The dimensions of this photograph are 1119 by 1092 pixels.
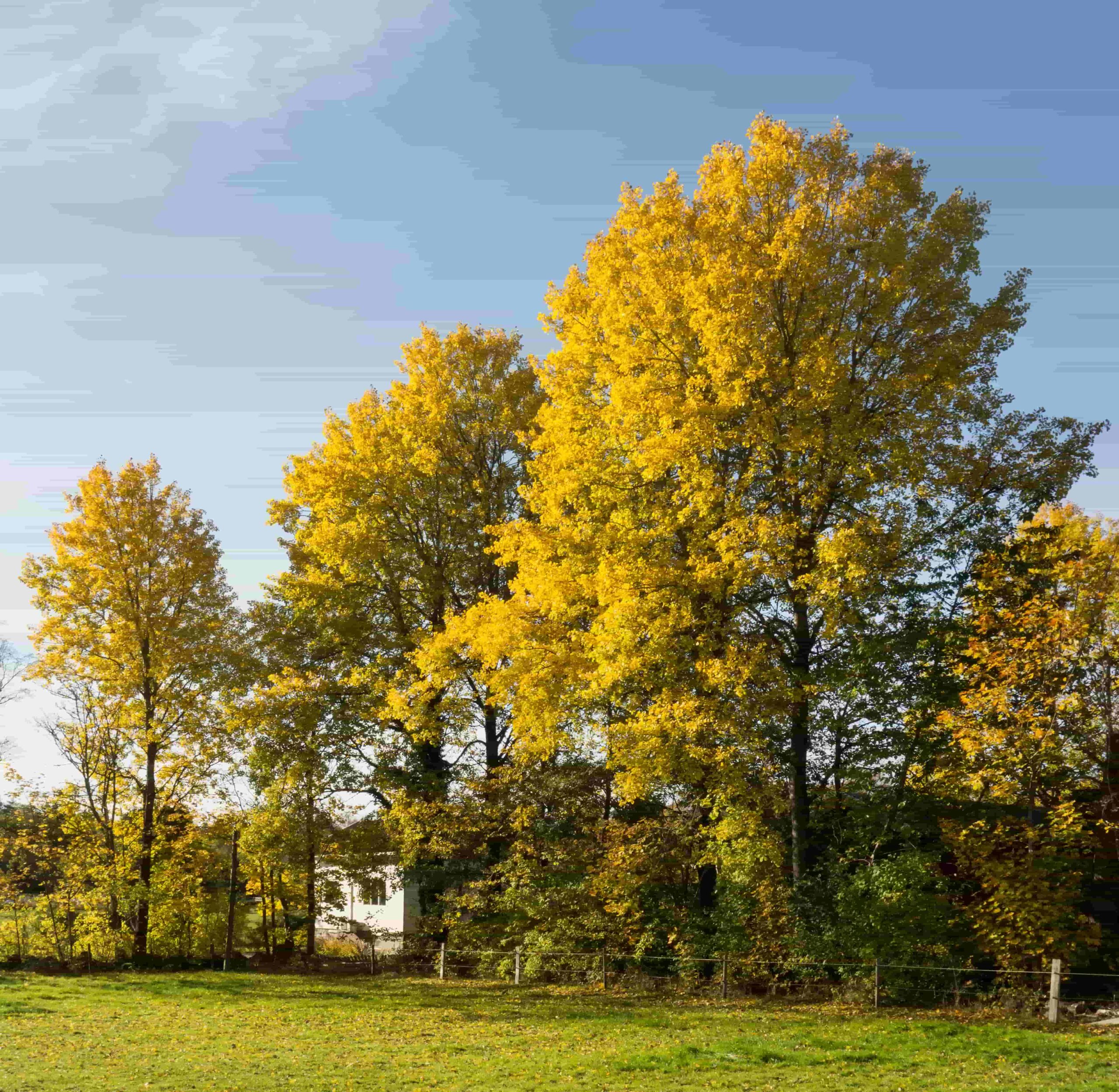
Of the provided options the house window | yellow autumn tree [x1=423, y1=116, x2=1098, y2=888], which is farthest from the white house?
yellow autumn tree [x1=423, y1=116, x2=1098, y2=888]

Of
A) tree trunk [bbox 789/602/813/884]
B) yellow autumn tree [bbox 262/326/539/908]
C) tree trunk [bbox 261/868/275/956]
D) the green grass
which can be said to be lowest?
tree trunk [bbox 261/868/275/956]

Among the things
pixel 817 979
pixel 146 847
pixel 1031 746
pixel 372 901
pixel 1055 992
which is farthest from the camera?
pixel 146 847

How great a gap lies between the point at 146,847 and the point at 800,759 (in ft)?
57.9

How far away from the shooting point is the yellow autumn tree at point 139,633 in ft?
88.7

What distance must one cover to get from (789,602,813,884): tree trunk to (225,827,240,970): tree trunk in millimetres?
15071

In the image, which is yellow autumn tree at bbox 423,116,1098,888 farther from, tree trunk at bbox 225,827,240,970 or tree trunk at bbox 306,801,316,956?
tree trunk at bbox 225,827,240,970

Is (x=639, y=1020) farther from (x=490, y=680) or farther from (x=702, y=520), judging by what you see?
(x=702, y=520)

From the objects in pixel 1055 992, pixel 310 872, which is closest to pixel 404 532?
pixel 310 872

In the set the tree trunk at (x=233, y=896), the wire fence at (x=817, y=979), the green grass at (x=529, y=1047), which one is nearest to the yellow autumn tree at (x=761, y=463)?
the wire fence at (x=817, y=979)

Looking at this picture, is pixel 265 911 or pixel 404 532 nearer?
pixel 404 532

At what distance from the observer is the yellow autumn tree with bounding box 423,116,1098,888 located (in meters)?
16.9

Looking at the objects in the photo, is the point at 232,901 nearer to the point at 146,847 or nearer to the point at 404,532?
the point at 146,847

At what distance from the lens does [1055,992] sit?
47.5 ft

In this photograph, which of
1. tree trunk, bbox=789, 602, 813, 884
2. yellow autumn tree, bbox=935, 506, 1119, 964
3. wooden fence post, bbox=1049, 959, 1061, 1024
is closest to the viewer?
wooden fence post, bbox=1049, 959, 1061, 1024
